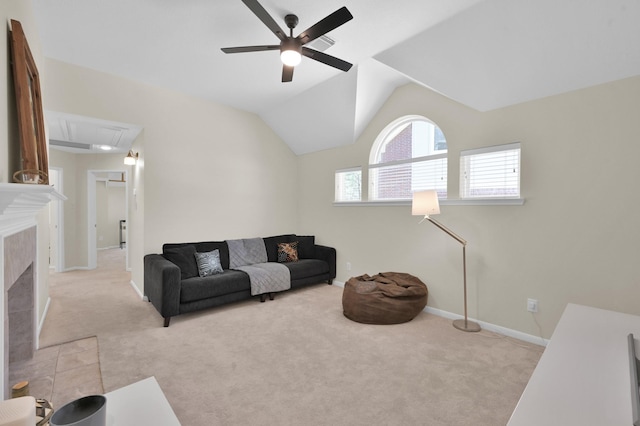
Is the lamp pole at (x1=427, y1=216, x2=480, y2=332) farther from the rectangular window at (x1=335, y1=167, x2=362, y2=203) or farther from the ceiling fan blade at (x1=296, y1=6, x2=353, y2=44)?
the ceiling fan blade at (x1=296, y1=6, x2=353, y2=44)

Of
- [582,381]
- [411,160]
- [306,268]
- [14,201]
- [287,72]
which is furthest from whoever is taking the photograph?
[306,268]

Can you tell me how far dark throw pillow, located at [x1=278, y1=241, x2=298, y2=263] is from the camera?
4.78 meters

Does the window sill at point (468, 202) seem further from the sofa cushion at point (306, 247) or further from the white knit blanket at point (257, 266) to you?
the white knit blanket at point (257, 266)

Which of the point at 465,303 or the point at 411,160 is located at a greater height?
the point at 411,160

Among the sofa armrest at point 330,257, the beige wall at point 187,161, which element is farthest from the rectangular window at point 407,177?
the beige wall at point 187,161

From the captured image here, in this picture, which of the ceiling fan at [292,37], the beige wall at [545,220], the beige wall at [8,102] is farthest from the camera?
the beige wall at [545,220]

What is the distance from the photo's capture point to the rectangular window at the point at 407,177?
3.65 meters

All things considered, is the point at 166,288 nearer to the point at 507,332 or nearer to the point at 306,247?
the point at 306,247

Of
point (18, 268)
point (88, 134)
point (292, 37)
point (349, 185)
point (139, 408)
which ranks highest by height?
point (292, 37)

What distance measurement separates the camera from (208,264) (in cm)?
394

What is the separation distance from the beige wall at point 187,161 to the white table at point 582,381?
13.9ft

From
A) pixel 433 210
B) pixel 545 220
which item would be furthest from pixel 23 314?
pixel 545 220

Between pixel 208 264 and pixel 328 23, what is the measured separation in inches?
122

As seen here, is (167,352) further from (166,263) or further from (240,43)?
(240,43)
